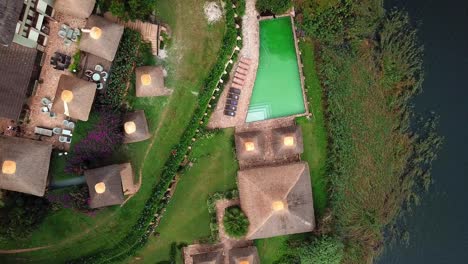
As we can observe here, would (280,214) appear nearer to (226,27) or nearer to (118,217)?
(118,217)

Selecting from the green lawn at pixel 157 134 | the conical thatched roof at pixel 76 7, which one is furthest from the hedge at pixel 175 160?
the conical thatched roof at pixel 76 7

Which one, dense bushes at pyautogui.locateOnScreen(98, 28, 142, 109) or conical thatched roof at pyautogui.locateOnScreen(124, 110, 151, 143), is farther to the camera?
dense bushes at pyautogui.locateOnScreen(98, 28, 142, 109)

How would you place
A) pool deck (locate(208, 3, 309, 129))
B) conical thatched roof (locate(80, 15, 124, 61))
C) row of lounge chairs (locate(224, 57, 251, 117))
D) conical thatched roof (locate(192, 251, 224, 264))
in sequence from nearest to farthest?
1. conical thatched roof (locate(80, 15, 124, 61))
2. conical thatched roof (locate(192, 251, 224, 264))
3. row of lounge chairs (locate(224, 57, 251, 117))
4. pool deck (locate(208, 3, 309, 129))

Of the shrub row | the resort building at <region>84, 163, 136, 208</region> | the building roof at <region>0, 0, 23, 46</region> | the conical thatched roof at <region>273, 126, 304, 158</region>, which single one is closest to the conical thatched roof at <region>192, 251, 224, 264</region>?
the shrub row

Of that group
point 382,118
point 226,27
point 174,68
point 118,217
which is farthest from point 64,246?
point 382,118

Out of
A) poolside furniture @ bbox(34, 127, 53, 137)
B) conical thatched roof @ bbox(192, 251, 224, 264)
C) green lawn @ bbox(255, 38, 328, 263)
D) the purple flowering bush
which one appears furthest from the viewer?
green lawn @ bbox(255, 38, 328, 263)

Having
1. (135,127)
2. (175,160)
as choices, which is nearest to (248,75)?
(175,160)

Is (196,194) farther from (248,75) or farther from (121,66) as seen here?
(121,66)

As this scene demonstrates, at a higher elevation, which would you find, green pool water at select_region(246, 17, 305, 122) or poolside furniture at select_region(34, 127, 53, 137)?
green pool water at select_region(246, 17, 305, 122)

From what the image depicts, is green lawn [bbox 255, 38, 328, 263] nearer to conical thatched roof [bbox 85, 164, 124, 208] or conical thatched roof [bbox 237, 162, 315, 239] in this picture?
conical thatched roof [bbox 237, 162, 315, 239]
